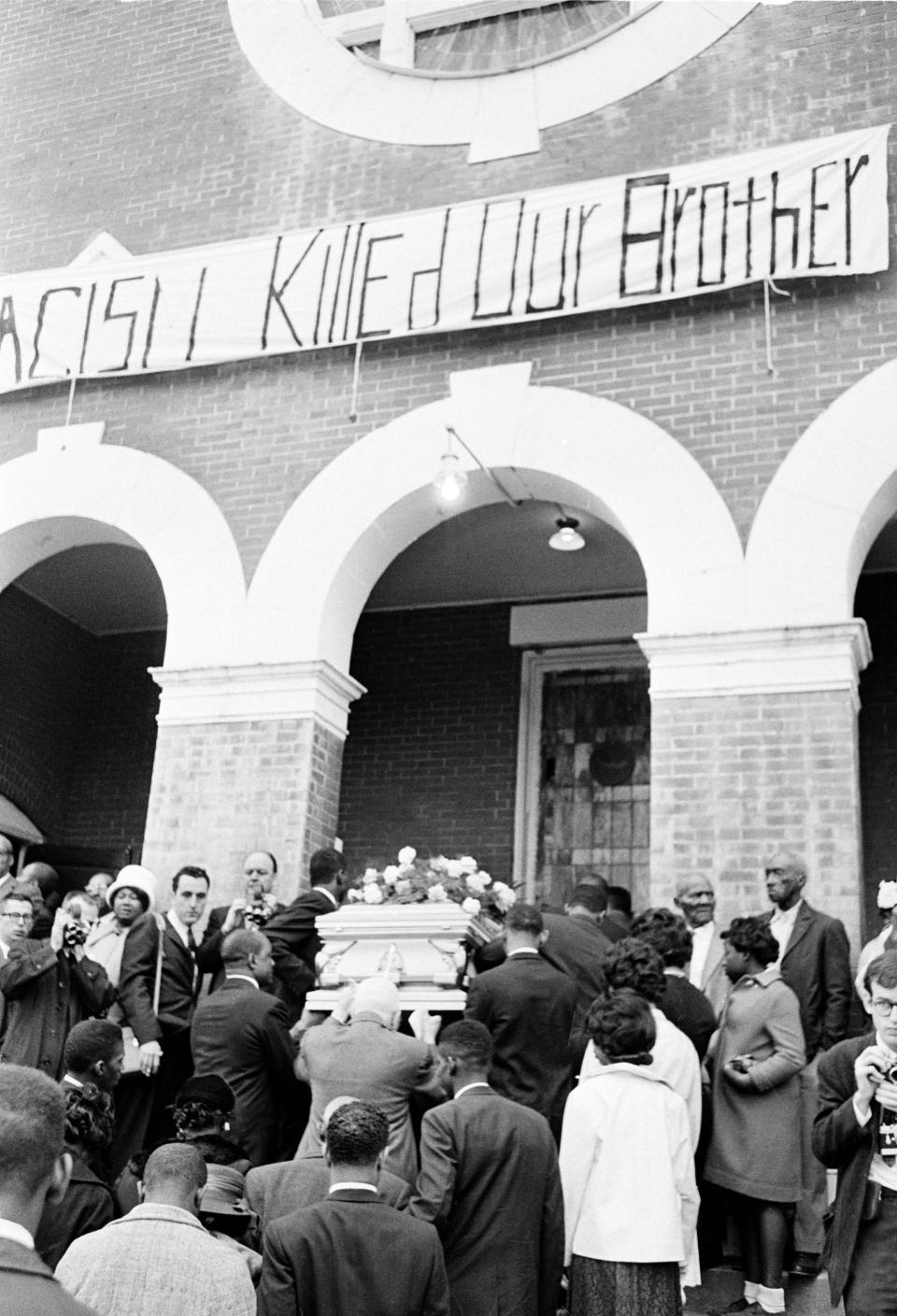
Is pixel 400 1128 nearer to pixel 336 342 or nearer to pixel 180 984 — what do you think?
pixel 180 984

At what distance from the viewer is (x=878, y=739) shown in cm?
1070

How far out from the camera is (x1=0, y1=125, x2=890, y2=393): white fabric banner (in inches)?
359

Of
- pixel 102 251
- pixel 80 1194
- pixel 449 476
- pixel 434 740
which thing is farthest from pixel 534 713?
pixel 80 1194

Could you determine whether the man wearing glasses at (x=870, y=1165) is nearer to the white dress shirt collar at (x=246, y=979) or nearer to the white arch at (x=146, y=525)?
the white dress shirt collar at (x=246, y=979)

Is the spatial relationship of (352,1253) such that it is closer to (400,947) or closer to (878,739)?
(400,947)

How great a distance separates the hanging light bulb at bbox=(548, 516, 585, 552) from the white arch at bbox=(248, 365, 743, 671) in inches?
42.1

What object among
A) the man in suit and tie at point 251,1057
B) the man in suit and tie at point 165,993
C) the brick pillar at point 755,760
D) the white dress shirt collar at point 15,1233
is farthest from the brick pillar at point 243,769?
the white dress shirt collar at point 15,1233

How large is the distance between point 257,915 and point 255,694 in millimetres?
2283

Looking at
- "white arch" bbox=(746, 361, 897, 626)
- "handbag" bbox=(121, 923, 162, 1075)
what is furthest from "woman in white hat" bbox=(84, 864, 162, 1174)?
"white arch" bbox=(746, 361, 897, 626)

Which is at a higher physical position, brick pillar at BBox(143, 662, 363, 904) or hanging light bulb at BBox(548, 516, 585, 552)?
hanging light bulb at BBox(548, 516, 585, 552)

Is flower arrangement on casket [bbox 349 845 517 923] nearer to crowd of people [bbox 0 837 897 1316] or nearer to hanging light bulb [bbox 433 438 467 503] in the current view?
crowd of people [bbox 0 837 897 1316]

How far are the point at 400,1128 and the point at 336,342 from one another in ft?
21.3

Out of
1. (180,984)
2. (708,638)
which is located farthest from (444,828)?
(180,984)

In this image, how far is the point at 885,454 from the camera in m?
8.45
